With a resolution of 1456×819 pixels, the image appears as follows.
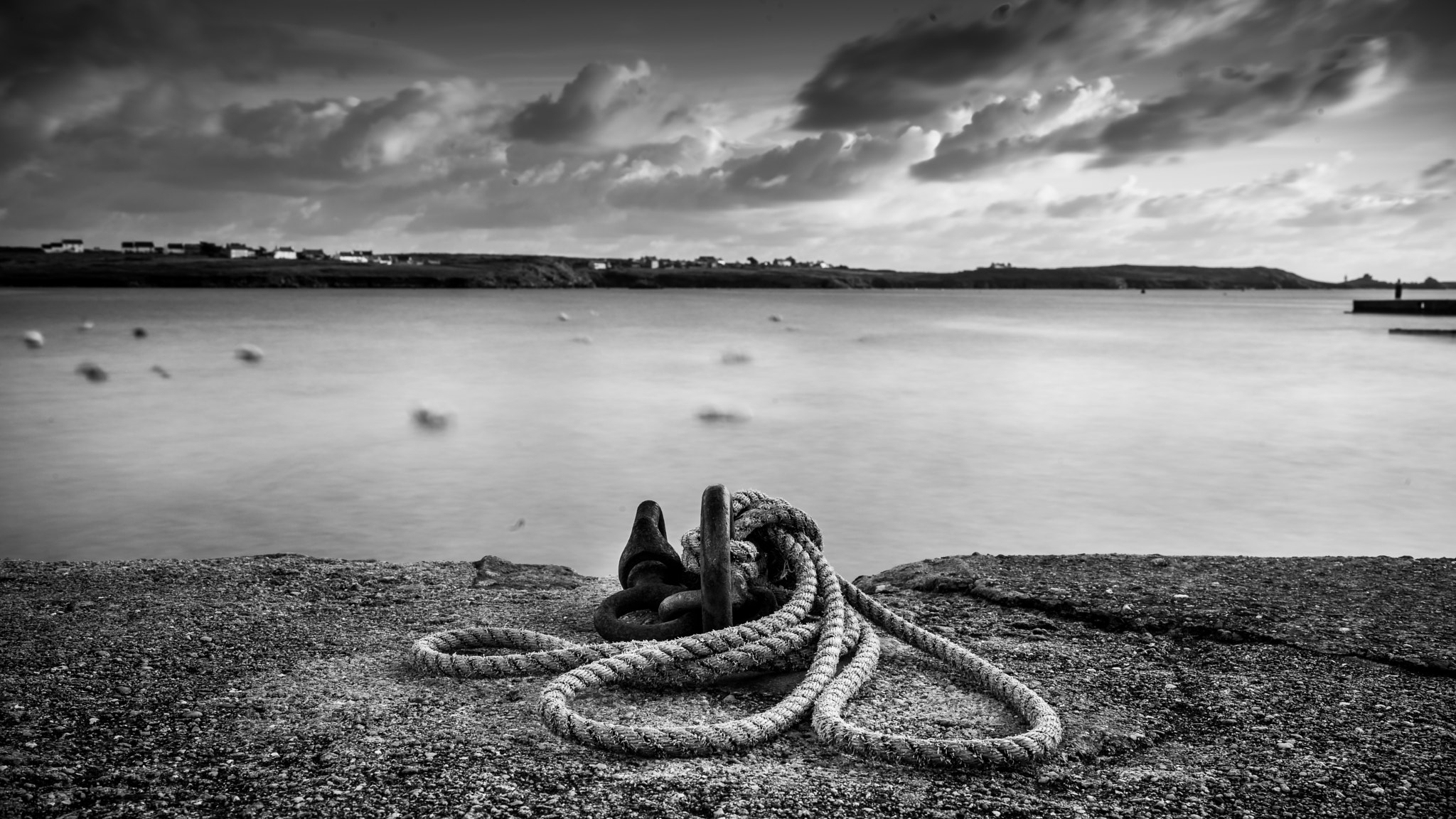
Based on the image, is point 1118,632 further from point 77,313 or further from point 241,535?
point 77,313

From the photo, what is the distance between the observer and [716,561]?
10.5ft

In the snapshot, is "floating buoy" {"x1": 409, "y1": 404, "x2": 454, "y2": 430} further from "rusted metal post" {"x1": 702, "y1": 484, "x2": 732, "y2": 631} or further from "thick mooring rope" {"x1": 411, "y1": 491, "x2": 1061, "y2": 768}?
"rusted metal post" {"x1": 702, "y1": 484, "x2": 732, "y2": 631}

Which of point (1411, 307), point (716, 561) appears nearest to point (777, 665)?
point (716, 561)

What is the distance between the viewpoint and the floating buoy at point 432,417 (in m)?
12.5

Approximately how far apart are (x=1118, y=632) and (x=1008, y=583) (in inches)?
26.5

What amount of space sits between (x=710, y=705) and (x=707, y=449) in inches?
309

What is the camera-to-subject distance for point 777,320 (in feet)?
145

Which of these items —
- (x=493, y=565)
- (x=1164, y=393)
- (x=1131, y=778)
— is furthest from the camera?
(x=1164, y=393)

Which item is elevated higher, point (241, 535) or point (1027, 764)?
point (1027, 764)

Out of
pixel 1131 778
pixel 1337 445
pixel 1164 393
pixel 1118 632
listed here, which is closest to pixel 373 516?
pixel 1118 632

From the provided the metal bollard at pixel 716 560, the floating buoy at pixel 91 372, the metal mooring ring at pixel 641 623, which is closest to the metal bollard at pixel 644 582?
the metal mooring ring at pixel 641 623

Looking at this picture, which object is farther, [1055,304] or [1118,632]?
[1055,304]

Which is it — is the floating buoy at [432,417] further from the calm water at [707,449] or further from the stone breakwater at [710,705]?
the stone breakwater at [710,705]

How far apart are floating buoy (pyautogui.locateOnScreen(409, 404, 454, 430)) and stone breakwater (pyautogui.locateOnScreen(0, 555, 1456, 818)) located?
26.5 ft
